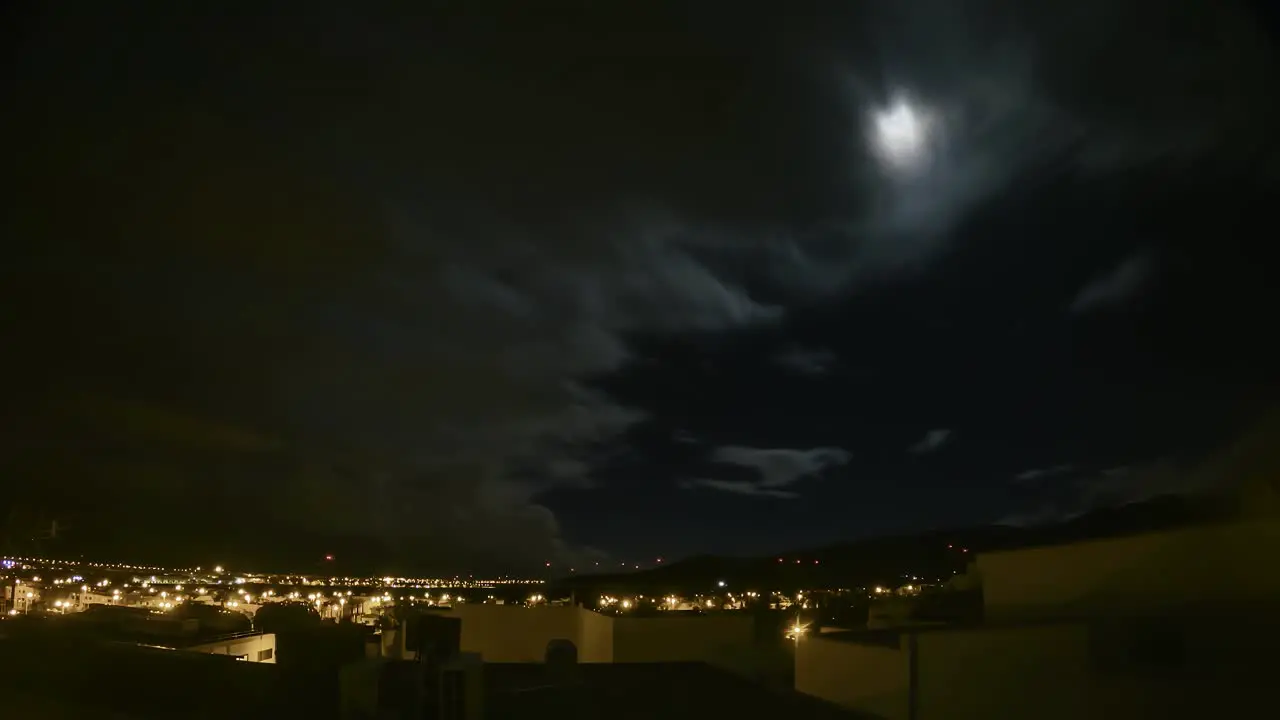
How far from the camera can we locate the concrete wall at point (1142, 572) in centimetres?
2048

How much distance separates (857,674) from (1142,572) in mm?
7240

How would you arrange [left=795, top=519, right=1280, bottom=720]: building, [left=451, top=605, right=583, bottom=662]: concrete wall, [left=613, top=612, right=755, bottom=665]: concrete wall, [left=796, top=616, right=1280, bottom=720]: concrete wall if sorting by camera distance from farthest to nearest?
[left=451, top=605, right=583, bottom=662]: concrete wall → [left=613, top=612, right=755, bottom=665]: concrete wall → [left=795, top=519, right=1280, bottom=720]: building → [left=796, top=616, right=1280, bottom=720]: concrete wall

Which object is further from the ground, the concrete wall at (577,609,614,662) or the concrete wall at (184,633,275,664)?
the concrete wall at (184,633,275,664)

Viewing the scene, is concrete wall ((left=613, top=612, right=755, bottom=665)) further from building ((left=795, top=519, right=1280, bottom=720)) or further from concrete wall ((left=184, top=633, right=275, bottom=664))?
concrete wall ((left=184, top=633, right=275, bottom=664))

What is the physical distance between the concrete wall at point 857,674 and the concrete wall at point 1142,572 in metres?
5.42

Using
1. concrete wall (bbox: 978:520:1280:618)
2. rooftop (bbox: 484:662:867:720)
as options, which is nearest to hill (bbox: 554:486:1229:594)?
concrete wall (bbox: 978:520:1280:618)

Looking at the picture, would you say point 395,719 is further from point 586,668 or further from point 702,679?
point 586,668

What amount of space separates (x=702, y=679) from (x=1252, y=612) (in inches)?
414

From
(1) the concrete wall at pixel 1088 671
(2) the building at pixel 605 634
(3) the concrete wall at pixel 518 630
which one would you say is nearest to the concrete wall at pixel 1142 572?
(1) the concrete wall at pixel 1088 671

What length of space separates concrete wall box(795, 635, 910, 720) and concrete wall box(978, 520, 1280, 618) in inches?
214

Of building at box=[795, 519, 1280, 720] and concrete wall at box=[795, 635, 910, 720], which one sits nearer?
building at box=[795, 519, 1280, 720]

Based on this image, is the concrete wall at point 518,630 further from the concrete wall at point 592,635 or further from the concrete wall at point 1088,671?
the concrete wall at point 1088,671

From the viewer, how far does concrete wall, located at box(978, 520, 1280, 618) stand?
20.5m

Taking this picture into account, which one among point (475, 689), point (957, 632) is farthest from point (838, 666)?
point (475, 689)
